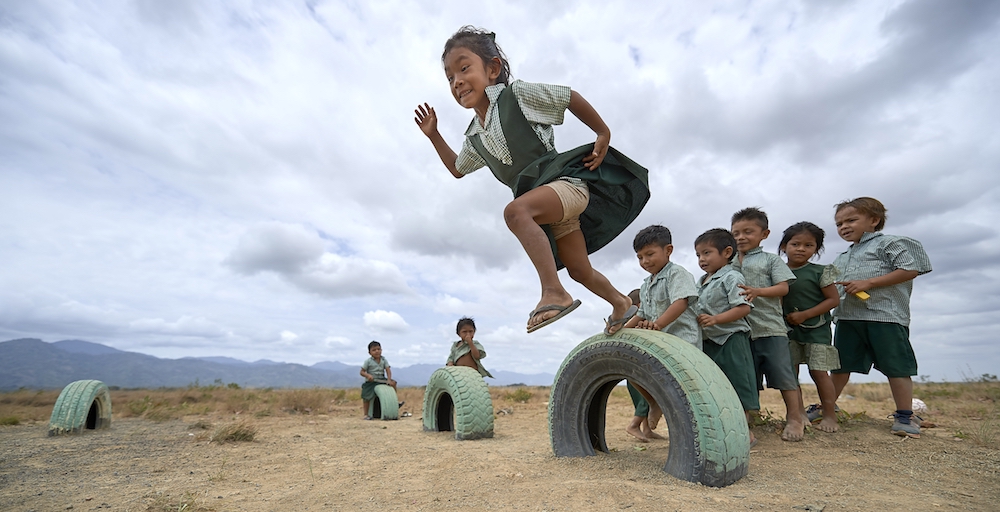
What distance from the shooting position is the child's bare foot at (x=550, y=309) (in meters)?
2.56

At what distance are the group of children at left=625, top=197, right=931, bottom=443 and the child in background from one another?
13.3 feet

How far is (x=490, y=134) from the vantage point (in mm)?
2949

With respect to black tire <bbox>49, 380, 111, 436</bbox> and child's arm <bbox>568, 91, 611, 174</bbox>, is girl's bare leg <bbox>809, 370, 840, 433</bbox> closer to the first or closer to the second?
child's arm <bbox>568, 91, 611, 174</bbox>

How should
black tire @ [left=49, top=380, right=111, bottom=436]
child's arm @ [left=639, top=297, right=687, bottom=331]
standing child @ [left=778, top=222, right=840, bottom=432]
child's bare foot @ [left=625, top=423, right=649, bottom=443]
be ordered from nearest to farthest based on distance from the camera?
child's arm @ [left=639, top=297, right=687, bottom=331] → standing child @ [left=778, top=222, right=840, bottom=432] → child's bare foot @ [left=625, top=423, right=649, bottom=443] → black tire @ [left=49, top=380, right=111, bottom=436]

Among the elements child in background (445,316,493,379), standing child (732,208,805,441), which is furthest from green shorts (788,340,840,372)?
child in background (445,316,493,379)

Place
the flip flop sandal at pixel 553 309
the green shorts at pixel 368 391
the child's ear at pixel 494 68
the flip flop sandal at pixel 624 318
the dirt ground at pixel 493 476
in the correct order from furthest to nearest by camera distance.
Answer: the green shorts at pixel 368 391 → the flip flop sandal at pixel 624 318 → the child's ear at pixel 494 68 → the dirt ground at pixel 493 476 → the flip flop sandal at pixel 553 309

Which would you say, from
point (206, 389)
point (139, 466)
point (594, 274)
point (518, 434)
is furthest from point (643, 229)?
point (206, 389)

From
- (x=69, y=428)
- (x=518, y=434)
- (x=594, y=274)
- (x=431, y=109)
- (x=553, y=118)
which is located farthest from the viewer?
(x=69, y=428)

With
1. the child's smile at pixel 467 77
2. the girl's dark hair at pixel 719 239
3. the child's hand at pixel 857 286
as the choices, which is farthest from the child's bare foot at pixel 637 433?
the child's smile at pixel 467 77

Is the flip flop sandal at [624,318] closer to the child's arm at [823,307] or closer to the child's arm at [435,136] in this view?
the child's arm at [435,136]

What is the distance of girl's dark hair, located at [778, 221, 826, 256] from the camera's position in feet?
16.4

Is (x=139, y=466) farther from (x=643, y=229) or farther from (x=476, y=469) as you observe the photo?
(x=643, y=229)

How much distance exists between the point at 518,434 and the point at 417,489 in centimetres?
373

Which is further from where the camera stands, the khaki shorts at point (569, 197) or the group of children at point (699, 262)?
the group of children at point (699, 262)
